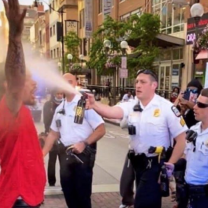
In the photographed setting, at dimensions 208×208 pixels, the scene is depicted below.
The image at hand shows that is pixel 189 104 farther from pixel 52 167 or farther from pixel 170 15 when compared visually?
pixel 170 15

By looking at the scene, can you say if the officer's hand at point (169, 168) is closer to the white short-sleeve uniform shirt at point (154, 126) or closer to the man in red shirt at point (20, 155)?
the white short-sleeve uniform shirt at point (154, 126)

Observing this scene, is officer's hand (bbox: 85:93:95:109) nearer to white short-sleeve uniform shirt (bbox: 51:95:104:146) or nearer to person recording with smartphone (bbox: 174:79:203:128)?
white short-sleeve uniform shirt (bbox: 51:95:104:146)

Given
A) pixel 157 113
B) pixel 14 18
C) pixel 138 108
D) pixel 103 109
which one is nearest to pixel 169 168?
pixel 157 113

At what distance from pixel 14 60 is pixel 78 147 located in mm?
2030

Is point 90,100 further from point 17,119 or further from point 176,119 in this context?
point 17,119

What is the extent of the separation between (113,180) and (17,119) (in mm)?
4432

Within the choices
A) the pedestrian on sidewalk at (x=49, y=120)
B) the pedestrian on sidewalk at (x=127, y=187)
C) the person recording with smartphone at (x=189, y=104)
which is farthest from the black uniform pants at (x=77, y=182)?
the person recording with smartphone at (x=189, y=104)

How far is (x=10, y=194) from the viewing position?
2.51 meters

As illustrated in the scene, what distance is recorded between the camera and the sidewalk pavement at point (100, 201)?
5.16m

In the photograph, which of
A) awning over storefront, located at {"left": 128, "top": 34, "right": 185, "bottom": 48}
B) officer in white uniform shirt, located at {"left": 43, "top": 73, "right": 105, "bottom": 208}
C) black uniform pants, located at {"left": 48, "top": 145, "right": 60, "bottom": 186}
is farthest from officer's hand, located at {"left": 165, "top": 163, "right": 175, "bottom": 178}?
awning over storefront, located at {"left": 128, "top": 34, "right": 185, "bottom": 48}

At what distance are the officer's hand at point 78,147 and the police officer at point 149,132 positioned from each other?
494mm

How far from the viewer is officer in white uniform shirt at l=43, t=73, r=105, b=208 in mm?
4020

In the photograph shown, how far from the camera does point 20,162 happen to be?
250 cm

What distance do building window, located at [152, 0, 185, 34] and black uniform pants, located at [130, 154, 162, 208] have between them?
1829 centimetres
